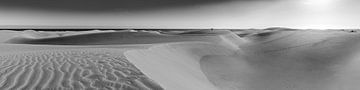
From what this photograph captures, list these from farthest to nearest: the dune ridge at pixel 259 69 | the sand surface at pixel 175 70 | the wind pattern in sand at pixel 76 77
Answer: the dune ridge at pixel 259 69, the sand surface at pixel 175 70, the wind pattern in sand at pixel 76 77

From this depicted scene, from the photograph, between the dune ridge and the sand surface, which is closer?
the sand surface

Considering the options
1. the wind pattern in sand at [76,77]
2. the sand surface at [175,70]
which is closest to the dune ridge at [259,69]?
the sand surface at [175,70]

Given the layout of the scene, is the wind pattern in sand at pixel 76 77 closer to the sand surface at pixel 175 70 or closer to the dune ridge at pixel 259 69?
the sand surface at pixel 175 70

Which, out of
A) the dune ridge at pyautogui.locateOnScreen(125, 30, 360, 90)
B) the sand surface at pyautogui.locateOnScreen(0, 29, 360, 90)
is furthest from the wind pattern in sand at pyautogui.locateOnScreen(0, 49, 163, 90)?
the dune ridge at pyautogui.locateOnScreen(125, 30, 360, 90)

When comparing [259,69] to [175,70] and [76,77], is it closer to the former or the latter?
[175,70]

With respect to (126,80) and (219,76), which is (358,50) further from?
(126,80)

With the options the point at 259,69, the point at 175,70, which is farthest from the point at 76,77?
the point at 259,69

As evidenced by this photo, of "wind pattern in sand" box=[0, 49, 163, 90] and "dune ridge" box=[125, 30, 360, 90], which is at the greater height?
"wind pattern in sand" box=[0, 49, 163, 90]

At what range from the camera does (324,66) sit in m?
10.9

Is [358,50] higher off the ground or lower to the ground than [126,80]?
lower

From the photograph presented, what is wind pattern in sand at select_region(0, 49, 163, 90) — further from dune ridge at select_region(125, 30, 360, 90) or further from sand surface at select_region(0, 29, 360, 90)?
dune ridge at select_region(125, 30, 360, 90)

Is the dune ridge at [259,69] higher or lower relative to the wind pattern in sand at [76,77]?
lower

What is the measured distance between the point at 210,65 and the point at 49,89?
24.1ft

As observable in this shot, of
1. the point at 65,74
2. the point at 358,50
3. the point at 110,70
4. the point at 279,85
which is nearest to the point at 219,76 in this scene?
the point at 279,85
